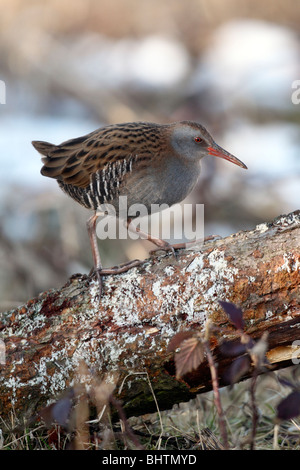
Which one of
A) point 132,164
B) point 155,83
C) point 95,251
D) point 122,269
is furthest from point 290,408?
point 155,83

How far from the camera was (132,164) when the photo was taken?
8.75 feet

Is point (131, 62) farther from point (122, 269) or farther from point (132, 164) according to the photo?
point (122, 269)

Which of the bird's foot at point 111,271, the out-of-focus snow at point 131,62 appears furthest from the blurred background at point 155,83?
the bird's foot at point 111,271

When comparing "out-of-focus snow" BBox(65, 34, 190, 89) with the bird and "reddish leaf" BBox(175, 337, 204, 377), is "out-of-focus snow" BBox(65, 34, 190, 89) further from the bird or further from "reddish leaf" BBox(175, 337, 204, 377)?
"reddish leaf" BBox(175, 337, 204, 377)

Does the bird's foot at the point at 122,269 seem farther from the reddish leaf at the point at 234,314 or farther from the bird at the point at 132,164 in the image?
the reddish leaf at the point at 234,314

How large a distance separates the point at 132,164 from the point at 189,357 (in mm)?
1337

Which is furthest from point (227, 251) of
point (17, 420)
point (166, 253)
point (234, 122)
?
point (234, 122)

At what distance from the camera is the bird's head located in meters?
2.84

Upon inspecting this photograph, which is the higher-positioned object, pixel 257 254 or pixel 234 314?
pixel 257 254

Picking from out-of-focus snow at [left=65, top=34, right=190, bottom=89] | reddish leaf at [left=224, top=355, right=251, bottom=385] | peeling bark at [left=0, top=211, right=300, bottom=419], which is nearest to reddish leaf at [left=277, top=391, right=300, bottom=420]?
reddish leaf at [left=224, top=355, right=251, bottom=385]

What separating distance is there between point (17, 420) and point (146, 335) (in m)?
0.52

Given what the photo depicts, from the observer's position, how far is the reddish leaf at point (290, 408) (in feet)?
4.79

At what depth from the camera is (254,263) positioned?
77.6 inches
